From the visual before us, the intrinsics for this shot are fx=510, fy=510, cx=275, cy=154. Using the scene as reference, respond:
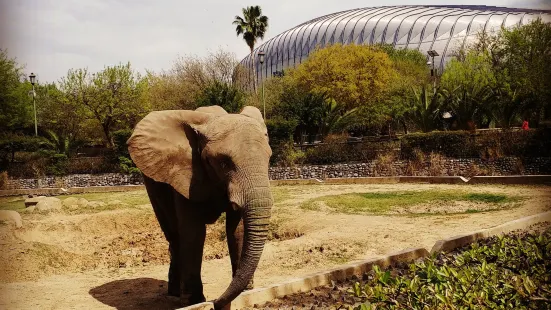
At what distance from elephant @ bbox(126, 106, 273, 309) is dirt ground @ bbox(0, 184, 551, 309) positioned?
4.31 feet

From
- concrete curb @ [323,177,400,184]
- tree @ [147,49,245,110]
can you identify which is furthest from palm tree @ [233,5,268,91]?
concrete curb @ [323,177,400,184]

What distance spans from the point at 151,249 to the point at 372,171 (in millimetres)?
14912

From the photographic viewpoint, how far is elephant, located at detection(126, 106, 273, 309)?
5348mm

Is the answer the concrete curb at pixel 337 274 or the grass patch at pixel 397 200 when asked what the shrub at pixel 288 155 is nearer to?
the grass patch at pixel 397 200

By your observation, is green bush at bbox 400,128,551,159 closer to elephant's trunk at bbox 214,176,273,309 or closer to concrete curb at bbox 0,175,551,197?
concrete curb at bbox 0,175,551,197

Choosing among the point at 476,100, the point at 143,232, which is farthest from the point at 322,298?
the point at 476,100

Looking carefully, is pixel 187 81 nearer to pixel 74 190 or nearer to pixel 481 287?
pixel 74 190

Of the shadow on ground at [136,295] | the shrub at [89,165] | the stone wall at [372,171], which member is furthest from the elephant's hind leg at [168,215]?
the shrub at [89,165]

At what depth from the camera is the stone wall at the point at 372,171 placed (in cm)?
2008

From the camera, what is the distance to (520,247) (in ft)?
15.3

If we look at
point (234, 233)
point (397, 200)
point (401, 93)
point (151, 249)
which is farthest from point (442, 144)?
point (401, 93)

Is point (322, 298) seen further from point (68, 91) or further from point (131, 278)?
point (68, 91)

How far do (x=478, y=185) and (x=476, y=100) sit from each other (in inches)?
423

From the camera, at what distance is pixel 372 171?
966 inches
